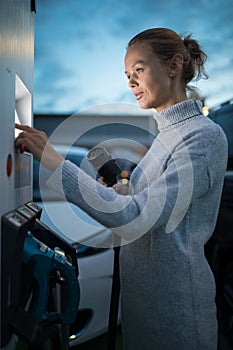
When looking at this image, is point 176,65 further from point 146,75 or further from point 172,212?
point 172,212

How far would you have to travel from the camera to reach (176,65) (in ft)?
4.69

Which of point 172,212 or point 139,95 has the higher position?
point 139,95

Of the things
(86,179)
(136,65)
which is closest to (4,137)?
(86,179)

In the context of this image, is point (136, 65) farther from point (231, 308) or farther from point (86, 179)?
point (231, 308)

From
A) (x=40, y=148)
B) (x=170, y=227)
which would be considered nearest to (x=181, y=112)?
(x=170, y=227)

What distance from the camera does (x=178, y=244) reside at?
1346 mm

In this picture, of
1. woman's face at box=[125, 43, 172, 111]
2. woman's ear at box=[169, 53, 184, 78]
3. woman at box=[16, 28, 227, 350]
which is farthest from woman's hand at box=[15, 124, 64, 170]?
woman's ear at box=[169, 53, 184, 78]

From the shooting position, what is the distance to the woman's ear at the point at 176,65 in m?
1.42

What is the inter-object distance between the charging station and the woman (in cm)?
22

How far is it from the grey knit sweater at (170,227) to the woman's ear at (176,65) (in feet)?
0.35

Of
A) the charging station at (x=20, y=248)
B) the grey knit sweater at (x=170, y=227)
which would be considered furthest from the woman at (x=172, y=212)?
the charging station at (x=20, y=248)

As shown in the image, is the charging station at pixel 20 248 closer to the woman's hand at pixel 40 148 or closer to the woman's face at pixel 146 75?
the woman's hand at pixel 40 148

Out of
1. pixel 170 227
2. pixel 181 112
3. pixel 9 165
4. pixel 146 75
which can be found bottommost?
pixel 170 227

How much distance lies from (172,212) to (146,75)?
0.46 meters
